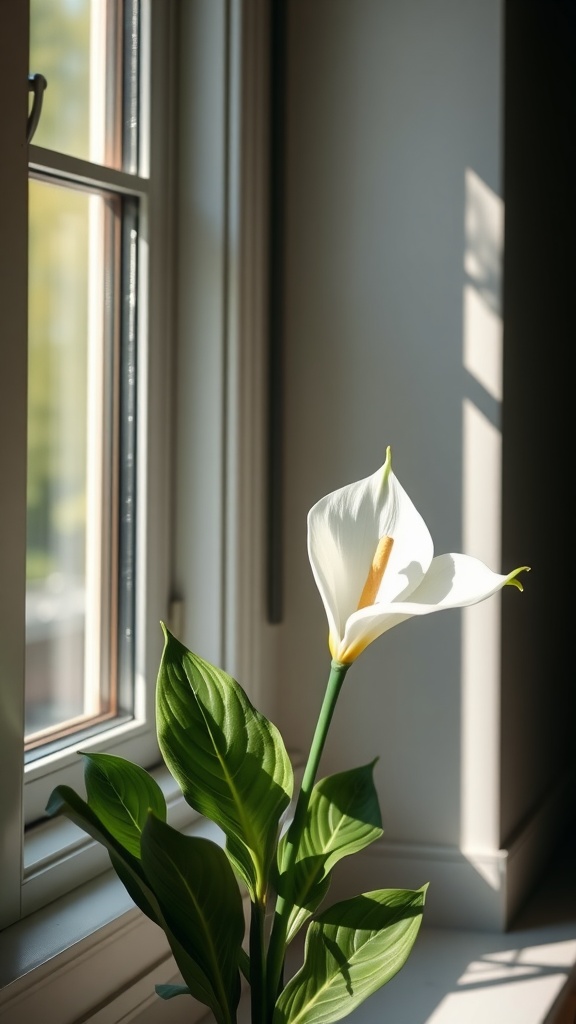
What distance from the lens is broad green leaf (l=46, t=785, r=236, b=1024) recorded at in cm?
90

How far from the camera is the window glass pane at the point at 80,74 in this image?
1.33 metres

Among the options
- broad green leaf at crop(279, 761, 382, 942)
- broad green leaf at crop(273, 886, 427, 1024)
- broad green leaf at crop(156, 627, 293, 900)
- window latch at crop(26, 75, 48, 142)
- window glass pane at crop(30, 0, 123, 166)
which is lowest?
broad green leaf at crop(273, 886, 427, 1024)

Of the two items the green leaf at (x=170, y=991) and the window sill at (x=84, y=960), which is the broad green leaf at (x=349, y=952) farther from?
the window sill at (x=84, y=960)

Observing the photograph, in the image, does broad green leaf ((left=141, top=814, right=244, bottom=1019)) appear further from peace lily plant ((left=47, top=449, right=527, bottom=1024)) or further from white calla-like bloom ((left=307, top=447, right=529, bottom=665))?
white calla-like bloom ((left=307, top=447, right=529, bottom=665))

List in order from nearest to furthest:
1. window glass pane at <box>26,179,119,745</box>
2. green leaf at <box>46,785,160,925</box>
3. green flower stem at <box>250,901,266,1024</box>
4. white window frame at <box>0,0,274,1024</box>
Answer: green leaf at <box>46,785,160,925</box> < green flower stem at <box>250,901,266,1024</box> < window glass pane at <box>26,179,119,745</box> < white window frame at <box>0,0,274,1024</box>

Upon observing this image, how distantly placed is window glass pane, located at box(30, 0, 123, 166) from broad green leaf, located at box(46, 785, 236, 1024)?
831 millimetres

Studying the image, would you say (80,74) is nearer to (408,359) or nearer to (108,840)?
(408,359)

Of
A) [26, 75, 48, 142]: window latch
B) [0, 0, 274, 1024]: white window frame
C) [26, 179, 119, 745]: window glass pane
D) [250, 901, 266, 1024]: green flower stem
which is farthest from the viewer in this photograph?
[0, 0, 274, 1024]: white window frame

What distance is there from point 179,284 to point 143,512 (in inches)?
13.7

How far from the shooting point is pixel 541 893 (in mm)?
1809

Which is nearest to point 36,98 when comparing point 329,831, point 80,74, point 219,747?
point 80,74

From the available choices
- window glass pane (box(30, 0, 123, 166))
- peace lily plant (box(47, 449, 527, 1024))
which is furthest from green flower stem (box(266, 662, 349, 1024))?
window glass pane (box(30, 0, 123, 166))

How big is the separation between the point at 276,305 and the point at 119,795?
0.93 meters

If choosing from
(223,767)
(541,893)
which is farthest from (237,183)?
(541,893)
